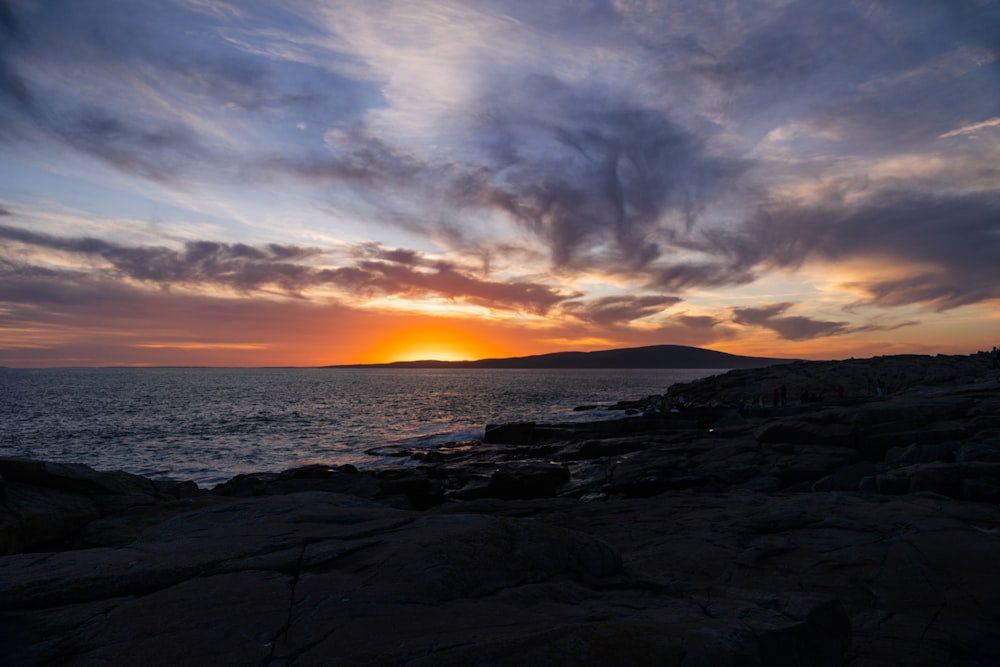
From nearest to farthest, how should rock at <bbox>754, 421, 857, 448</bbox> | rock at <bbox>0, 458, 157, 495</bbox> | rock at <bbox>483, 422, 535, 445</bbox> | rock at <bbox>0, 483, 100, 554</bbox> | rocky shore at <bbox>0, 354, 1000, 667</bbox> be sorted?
rocky shore at <bbox>0, 354, 1000, 667</bbox> < rock at <bbox>0, 483, 100, 554</bbox> < rock at <bbox>0, 458, 157, 495</bbox> < rock at <bbox>754, 421, 857, 448</bbox> < rock at <bbox>483, 422, 535, 445</bbox>

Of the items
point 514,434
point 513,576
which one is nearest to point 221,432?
point 514,434

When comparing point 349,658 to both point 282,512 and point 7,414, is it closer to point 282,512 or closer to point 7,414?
point 282,512

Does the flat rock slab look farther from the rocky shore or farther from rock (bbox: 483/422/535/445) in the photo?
rock (bbox: 483/422/535/445)

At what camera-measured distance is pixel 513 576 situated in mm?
5195


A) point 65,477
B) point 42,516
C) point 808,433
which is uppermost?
point 808,433

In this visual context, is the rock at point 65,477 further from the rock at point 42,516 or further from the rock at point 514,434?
the rock at point 514,434

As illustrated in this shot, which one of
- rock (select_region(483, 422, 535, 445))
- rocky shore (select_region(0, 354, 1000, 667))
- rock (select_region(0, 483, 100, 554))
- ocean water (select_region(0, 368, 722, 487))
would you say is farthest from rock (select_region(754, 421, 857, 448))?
rock (select_region(0, 483, 100, 554))

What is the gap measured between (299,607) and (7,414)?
7732cm

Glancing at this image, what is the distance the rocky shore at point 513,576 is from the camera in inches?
151

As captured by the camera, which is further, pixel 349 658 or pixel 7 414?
pixel 7 414

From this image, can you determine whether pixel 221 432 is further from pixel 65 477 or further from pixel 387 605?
pixel 387 605

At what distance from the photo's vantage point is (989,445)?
47.4 feet

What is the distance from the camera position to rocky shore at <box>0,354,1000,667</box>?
3.82 metres

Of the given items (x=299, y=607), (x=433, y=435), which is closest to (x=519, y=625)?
(x=299, y=607)
